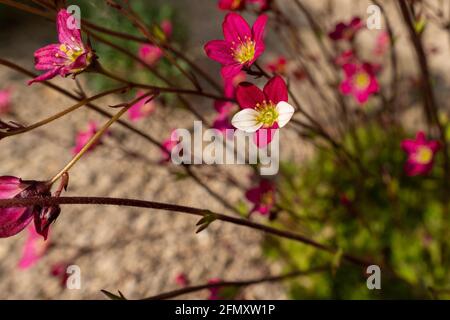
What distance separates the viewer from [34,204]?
53cm

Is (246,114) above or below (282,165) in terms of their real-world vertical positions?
below

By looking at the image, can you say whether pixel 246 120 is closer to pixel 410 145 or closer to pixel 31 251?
pixel 410 145

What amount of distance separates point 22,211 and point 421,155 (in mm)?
1028

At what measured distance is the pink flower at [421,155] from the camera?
3.88 ft

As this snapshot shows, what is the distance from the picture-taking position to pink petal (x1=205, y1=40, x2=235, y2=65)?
74cm

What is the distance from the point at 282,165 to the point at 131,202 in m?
1.33

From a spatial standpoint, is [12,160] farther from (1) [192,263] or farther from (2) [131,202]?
A: (2) [131,202]

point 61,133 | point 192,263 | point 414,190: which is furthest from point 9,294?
point 414,190

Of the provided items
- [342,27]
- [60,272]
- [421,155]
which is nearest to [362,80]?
[342,27]

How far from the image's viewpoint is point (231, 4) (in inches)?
40.8

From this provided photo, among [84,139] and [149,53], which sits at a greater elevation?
[149,53]

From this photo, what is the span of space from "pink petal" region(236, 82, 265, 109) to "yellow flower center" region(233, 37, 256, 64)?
0.24 feet

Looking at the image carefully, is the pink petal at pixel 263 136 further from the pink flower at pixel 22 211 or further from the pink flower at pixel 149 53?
the pink flower at pixel 149 53

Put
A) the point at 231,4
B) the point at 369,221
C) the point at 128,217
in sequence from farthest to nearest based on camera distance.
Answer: the point at 128,217, the point at 369,221, the point at 231,4
